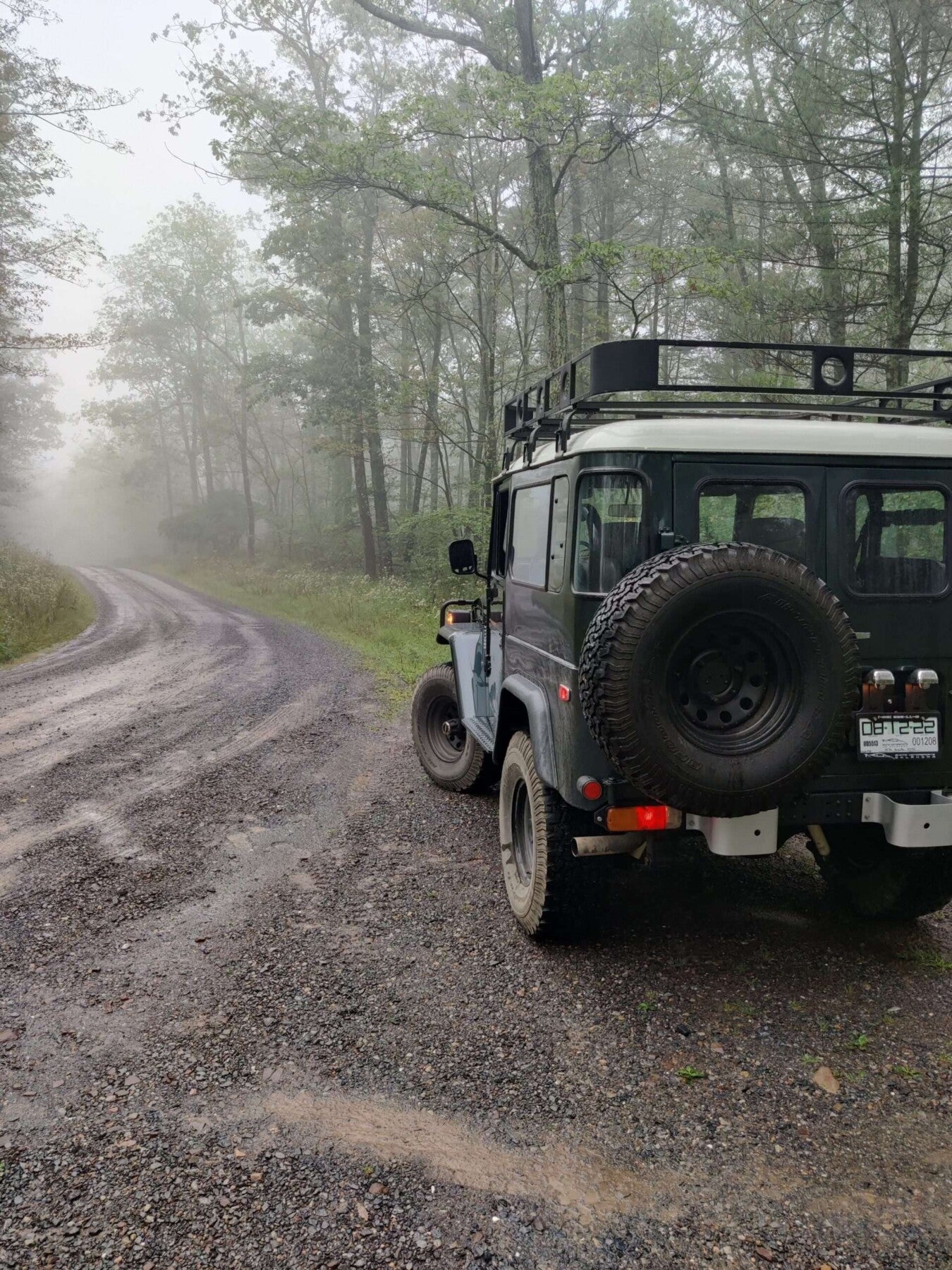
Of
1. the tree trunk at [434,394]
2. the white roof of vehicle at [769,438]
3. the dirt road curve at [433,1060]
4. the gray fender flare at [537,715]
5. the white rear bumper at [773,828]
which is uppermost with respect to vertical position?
the tree trunk at [434,394]

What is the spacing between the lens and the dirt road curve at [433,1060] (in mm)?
2262

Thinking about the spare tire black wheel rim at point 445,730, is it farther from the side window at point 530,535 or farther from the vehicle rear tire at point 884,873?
the vehicle rear tire at point 884,873

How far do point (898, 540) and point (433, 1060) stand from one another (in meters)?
2.84

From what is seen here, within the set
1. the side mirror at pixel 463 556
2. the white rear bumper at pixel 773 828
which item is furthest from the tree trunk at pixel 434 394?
the white rear bumper at pixel 773 828

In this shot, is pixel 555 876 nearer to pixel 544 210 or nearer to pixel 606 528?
pixel 606 528

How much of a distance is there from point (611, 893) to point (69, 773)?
4.71 meters

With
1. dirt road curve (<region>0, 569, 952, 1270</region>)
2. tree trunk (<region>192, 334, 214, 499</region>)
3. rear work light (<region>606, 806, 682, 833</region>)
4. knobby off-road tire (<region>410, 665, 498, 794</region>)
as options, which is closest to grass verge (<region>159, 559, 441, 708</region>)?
knobby off-road tire (<region>410, 665, 498, 794</region>)

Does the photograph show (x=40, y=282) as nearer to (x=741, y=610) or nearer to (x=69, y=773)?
(x=69, y=773)

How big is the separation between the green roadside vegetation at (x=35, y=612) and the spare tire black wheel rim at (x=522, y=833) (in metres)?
10.8

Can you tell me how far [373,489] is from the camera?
2411cm

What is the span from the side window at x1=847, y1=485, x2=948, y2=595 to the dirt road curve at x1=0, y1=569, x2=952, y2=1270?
1538mm

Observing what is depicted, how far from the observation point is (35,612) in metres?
15.6

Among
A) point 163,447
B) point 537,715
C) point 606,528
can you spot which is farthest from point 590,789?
point 163,447

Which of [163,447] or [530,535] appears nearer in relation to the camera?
[530,535]
